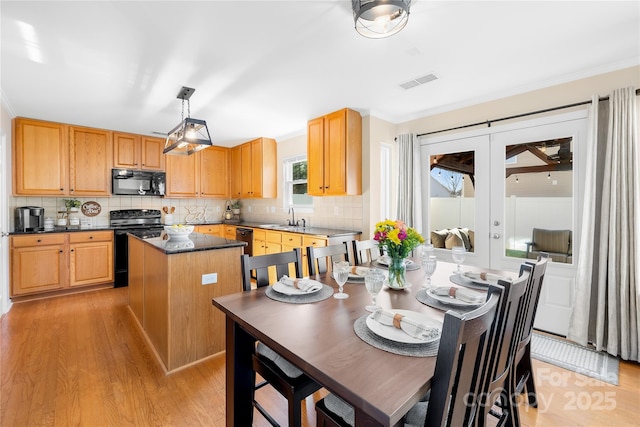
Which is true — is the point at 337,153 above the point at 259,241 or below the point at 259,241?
above

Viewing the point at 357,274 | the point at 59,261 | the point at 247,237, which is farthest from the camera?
the point at 247,237

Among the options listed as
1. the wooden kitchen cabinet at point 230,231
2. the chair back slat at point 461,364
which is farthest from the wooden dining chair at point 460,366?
the wooden kitchen cabinet at point 230,231

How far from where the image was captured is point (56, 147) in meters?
4.12

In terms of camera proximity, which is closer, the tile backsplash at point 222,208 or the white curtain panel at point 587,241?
the white curtain panel at point 587,241

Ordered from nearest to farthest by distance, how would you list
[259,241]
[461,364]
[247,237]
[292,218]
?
[461,364]
[259,241]
[247,237]
[292,218]

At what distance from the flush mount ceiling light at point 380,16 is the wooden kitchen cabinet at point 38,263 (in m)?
4.56

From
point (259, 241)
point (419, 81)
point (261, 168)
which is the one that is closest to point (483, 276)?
point (419, 81)

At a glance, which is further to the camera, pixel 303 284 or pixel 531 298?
pixel 303 284

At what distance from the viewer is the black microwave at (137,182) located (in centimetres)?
462

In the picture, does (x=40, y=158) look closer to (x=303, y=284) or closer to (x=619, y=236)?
(x=303, y=284)

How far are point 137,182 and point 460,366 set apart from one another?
5.32m

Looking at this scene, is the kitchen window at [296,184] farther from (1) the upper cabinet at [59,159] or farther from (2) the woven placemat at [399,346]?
(2) the woven placemat at [399,346]

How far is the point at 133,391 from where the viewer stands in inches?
78.4

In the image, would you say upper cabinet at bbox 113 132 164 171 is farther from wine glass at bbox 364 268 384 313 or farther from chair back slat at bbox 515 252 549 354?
chair back slat at bbox 515 252 549 354
